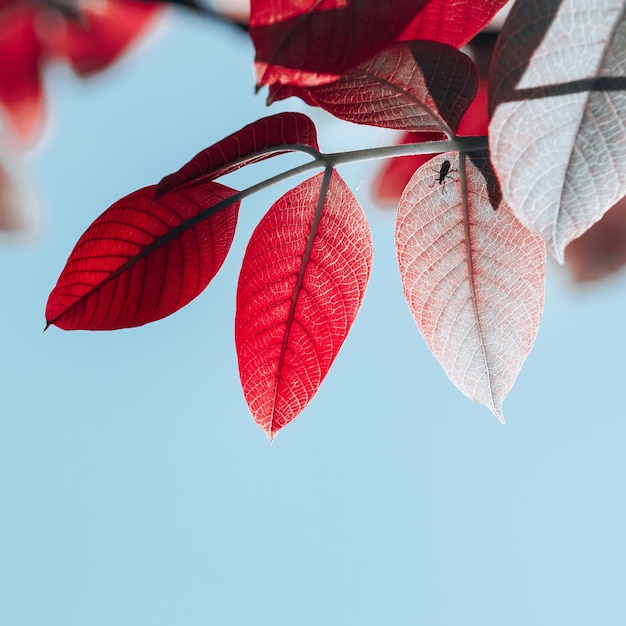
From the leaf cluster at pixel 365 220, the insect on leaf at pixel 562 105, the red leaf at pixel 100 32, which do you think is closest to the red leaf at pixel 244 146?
the leaf cluster at pixel 365 220

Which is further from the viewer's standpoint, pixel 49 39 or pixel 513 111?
pixel 49 39

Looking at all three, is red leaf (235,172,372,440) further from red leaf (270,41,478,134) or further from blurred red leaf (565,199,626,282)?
blurred red leaf (565,199,626,282)

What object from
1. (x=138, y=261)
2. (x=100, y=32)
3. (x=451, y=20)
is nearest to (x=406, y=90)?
(x=451, y=20)

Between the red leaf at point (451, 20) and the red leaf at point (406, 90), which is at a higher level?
the red leaf at point (451, 20)

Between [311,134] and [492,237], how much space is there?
106 millimetres

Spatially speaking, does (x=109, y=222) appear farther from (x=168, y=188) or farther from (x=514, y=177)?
(x=514, y=177)

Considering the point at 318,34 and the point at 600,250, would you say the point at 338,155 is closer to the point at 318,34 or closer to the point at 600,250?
the point at 318,34

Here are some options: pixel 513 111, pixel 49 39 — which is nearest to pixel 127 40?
pixel 49 39

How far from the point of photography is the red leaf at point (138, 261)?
0.29 metres

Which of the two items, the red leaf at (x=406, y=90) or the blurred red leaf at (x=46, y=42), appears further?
the blurred red leaf at (x=46, y=42)

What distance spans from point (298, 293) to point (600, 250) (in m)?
0.47

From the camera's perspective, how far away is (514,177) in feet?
0.70

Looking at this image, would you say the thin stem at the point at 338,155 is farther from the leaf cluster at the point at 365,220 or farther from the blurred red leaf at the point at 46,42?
the blurred red leaf at the point at 46,42

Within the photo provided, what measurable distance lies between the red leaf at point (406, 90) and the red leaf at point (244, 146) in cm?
2
